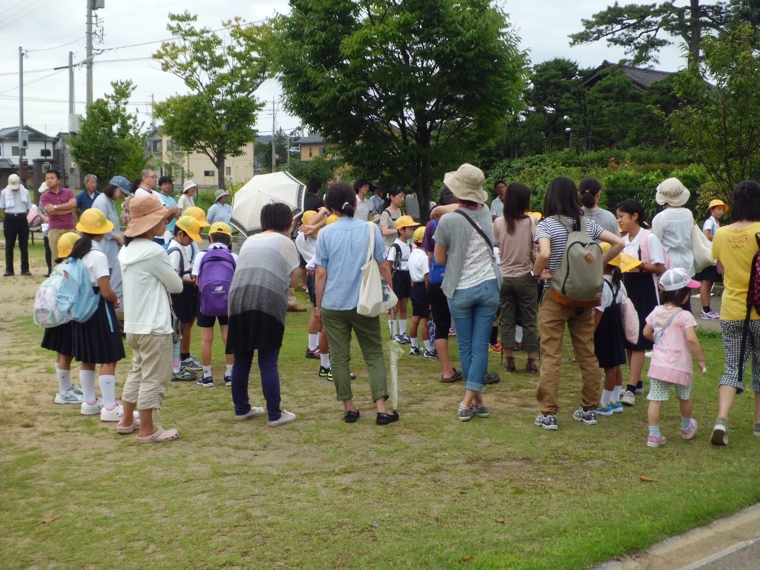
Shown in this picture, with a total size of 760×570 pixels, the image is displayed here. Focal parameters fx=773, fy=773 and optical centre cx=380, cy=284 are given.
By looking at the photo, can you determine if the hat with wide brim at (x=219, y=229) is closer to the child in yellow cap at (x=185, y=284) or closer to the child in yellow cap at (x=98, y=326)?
the child in yellow cap at (x=185, y=284)

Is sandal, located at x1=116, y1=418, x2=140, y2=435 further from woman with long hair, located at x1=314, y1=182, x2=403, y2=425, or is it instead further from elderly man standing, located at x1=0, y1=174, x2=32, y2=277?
elderly man standing, located at x1=0, y1=174, x2=32, y2=277

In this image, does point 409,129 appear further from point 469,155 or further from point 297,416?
point 297,416

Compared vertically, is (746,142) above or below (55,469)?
above

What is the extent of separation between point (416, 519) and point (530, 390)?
11.8 ft

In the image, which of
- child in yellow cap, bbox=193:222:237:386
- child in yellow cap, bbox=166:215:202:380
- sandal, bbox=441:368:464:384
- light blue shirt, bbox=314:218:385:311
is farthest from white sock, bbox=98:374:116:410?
sandal, bbox=441:368:464:384

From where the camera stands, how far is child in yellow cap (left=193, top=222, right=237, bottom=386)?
7723 millimetres

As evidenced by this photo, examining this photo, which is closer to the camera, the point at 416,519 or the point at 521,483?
the point at 416,519

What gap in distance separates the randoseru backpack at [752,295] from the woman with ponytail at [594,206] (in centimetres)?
168

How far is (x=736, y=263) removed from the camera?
6121 mm

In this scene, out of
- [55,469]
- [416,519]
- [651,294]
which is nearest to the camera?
[416,519]

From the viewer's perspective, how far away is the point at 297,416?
7012 millimetres

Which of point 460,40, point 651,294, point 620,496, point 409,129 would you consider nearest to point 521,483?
point 620,496

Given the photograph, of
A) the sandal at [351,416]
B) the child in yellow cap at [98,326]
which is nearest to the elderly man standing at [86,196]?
the child in yellow cap at [98,326]

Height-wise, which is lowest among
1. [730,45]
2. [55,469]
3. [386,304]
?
[55,469]
